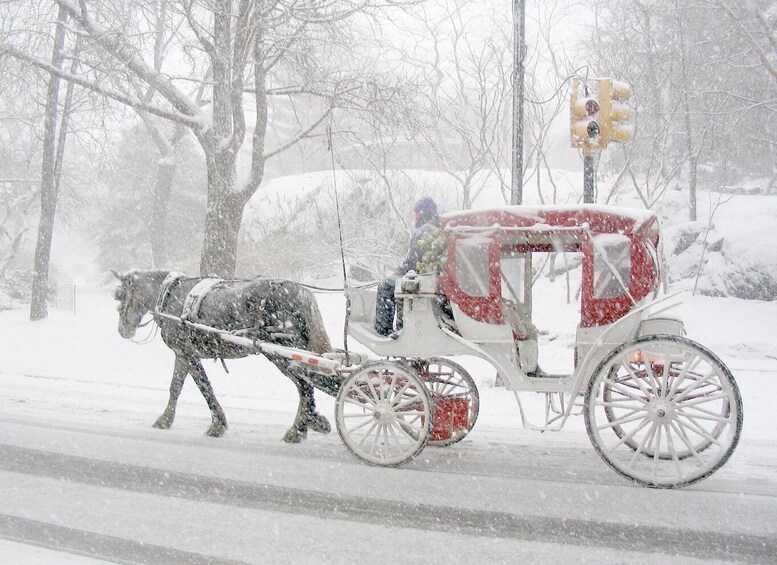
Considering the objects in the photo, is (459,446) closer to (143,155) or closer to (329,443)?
(329,443)

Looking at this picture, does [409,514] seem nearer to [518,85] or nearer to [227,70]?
[518,85]

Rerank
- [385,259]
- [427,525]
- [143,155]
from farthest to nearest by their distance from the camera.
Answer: [143,155]
[385,259]
[427,525]

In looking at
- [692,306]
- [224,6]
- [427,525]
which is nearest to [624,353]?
[427,525]

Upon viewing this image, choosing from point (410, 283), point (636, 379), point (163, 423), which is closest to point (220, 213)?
point (163, 423)

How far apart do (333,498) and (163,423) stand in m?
3.10

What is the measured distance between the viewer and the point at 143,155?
106 feet

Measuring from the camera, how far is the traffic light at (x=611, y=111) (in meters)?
8.55

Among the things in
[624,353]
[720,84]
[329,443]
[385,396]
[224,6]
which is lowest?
[329,443]

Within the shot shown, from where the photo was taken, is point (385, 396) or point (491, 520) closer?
point (491, 520)

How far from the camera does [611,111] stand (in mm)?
8594

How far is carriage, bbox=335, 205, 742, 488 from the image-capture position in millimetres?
5125

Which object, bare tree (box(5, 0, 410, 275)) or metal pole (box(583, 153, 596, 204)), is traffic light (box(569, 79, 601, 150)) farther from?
bare tree (box(5, 0, 410, 275))

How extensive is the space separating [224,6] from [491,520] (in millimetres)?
9231

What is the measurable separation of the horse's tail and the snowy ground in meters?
0.95
